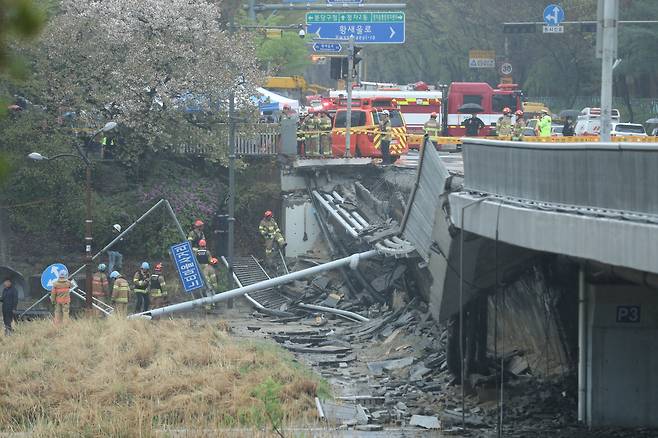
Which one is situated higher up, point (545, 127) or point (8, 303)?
point (545, 127)

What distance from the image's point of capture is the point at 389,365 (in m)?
20.8

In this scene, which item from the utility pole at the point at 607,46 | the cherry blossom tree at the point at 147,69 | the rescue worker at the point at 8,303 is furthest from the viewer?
the cherry blossom tree at the point at 147,69

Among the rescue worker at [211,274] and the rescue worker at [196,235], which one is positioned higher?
the rescue worker at [196,235]

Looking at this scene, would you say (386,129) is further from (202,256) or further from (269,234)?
(202,256)

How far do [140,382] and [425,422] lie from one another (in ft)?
14.2

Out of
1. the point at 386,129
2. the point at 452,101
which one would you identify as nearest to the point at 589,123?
the point at 452,101

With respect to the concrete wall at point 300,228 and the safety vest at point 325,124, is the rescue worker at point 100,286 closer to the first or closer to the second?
the concrete wall at point 300,228

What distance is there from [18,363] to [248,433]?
6861 mm

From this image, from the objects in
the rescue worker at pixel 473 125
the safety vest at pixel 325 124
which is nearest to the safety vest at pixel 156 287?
the safety vest at pixel 325 124

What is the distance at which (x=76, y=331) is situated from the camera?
21.2 m

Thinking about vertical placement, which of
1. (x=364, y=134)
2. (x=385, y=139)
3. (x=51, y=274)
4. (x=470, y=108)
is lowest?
(x=51, y=274)

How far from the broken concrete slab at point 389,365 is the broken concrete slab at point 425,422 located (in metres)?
4.48

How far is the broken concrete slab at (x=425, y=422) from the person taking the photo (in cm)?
1555

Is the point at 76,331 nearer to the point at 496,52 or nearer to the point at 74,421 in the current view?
the point at 74,421
